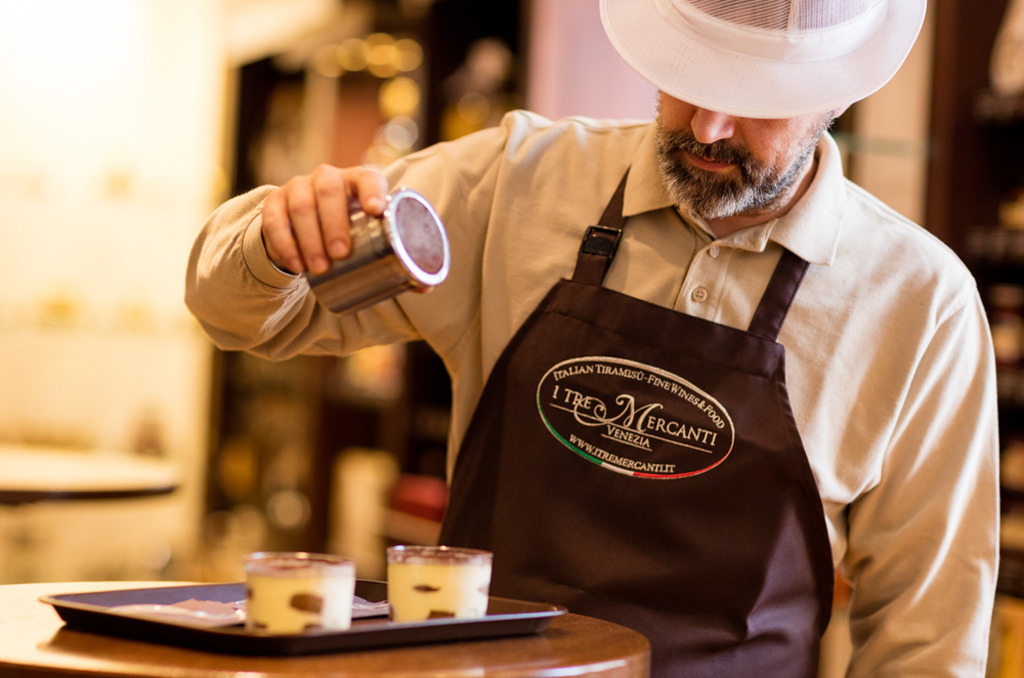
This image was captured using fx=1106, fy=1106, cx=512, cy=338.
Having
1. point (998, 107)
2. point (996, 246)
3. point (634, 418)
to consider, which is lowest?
point (634, 418)

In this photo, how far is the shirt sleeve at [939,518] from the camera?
5.09 feet

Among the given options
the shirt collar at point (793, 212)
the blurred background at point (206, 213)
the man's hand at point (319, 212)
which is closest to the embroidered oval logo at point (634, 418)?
the shirt collar at point (793, 212)

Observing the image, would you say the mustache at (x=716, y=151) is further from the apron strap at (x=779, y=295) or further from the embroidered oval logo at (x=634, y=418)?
the embroidered oval logo at (x=634, y=418)

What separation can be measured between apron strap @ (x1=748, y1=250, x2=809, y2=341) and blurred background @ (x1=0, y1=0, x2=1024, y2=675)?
1.91 m

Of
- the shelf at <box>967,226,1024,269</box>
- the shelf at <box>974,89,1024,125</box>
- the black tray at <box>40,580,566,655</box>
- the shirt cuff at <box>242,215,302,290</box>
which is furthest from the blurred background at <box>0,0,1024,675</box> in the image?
the black tray at <box>40,580,566,655</box>

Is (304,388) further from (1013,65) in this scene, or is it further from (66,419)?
(1013,65)

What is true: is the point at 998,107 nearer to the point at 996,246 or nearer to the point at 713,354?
the point at 996,246

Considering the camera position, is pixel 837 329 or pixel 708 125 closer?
pixel 708 125

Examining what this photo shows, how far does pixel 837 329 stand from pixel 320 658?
0.93 metres

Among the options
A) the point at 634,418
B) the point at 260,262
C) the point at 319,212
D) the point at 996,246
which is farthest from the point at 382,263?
the point at 996,246

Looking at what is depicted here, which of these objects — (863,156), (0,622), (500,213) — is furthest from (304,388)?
(0,622)

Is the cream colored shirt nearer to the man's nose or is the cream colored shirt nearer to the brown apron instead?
the brown apron

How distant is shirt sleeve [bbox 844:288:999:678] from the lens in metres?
1.55

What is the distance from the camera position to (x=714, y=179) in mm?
1485
